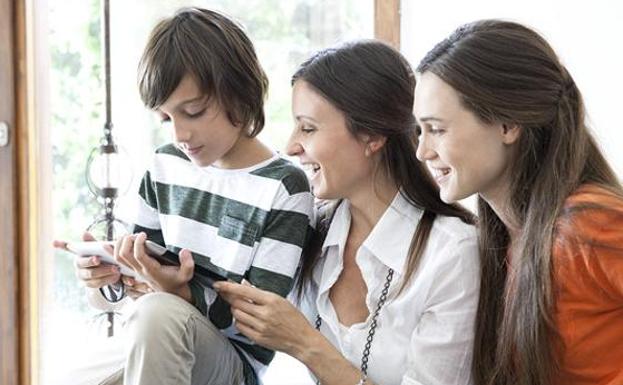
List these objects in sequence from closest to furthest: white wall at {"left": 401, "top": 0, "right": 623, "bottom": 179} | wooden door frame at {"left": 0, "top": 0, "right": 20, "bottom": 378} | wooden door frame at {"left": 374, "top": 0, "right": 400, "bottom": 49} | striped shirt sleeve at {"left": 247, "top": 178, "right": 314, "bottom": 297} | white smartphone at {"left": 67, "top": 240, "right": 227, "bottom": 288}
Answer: white smartphone at {"left": 67, "top": 240, "right": 227, "bottom": 288}
striped shirt sleeve at {"left": 247, "top": 178, "right": 314, "bottom": 297}
white wall at {"left": 401, "top": 0, "right": 623, "bottom": 179}
wooden door frame at {"left": 0, "top": 0, "right": 20, "bottom": 378}
wooden door frame at {"left": 374, "top": 0, "right": 400, "bottom": 49}

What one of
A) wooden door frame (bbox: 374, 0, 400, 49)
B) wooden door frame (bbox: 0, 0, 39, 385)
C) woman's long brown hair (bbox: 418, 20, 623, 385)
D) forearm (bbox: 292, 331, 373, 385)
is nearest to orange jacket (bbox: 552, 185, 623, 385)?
woman's long brown hair (bbox: 418, 20, 623, 385)

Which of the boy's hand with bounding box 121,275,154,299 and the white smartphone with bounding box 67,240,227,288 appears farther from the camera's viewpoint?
the boy's hand with bounding box 121,275,154,299

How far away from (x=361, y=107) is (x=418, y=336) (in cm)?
41

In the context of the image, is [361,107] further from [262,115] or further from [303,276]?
[303,276]

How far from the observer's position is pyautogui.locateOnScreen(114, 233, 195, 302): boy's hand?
1.42 metres

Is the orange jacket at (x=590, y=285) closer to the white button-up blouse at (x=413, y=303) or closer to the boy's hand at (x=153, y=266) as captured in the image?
the white button-up blouse at (x=413, y=303)

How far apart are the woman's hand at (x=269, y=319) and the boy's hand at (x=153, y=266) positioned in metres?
0.06

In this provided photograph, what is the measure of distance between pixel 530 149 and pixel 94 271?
84 cm

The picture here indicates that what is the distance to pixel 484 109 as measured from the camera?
132cm

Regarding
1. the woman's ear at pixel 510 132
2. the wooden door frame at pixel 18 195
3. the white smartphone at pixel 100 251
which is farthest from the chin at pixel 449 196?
the wooden door frame at pixel 18 195

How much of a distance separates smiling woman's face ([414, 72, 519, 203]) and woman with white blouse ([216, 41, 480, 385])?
0.14 metres

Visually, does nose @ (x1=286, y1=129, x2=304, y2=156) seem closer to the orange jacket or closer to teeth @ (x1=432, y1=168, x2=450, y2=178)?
teeth @ (x1=432, y1=168, x2=450, y2=178)

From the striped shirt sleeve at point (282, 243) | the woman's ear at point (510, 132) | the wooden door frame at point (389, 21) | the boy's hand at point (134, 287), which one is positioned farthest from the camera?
the wooden door frame at point (389, 21)

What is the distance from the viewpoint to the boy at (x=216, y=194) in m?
1.51
